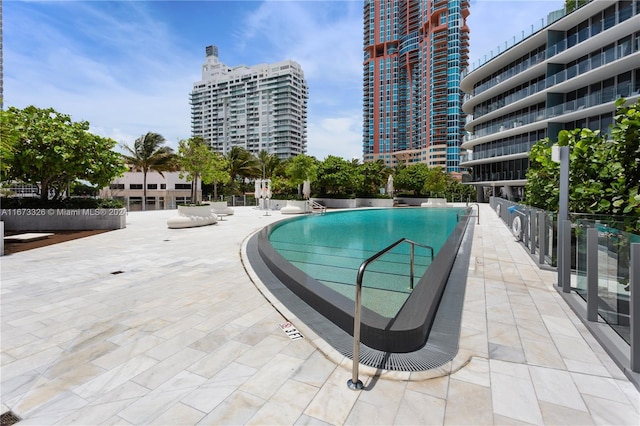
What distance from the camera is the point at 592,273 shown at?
13.2 ft

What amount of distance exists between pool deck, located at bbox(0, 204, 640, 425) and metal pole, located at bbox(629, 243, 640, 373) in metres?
0.23

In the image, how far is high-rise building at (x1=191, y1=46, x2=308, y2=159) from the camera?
139000 mm

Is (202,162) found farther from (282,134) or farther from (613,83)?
(282,134)

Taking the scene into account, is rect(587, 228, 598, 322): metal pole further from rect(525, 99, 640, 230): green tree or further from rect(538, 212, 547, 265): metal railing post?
rect(538, 212, 547, 265): metal railing post

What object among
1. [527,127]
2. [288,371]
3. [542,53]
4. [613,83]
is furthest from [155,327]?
[542,53]

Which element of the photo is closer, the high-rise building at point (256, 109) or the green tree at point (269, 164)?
the green tree at point (269, 164)

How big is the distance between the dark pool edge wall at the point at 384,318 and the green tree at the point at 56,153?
12909 mm

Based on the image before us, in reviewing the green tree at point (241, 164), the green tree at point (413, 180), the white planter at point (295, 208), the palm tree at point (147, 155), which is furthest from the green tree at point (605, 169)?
the green tree at point (413, 180)

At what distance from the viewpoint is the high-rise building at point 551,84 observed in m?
23.2

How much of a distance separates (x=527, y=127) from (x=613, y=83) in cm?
733

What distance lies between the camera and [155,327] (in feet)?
13.6

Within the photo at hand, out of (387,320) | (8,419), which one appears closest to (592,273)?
(387,320)

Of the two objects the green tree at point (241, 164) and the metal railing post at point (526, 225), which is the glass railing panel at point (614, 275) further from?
the green tree at point (241, 164)

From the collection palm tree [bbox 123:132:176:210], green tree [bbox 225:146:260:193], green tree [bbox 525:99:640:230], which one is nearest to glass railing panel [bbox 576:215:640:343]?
green tree [bbox 525:99:640:230]
